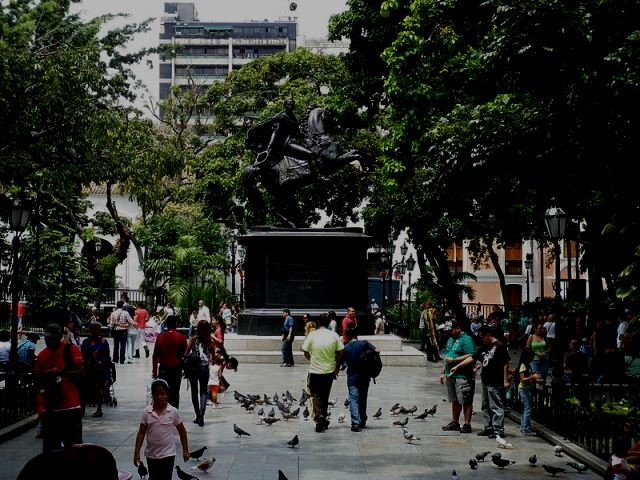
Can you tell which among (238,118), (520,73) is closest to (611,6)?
(520,73)

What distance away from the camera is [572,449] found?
446 inches

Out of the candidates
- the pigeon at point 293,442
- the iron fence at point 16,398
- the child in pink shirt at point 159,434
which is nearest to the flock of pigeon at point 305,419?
the pigeon at point 293,442

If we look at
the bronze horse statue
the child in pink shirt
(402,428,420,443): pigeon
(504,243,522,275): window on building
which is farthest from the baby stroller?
(504,243,522,275): window on building

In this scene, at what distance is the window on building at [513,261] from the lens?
58250 mm

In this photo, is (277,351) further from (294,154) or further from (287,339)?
(294,154)

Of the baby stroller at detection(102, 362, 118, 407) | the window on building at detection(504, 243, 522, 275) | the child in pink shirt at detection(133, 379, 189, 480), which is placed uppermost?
the window on building at detection(504, 243, 522, 275)

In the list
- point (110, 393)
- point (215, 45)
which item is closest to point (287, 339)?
point (110, 393)

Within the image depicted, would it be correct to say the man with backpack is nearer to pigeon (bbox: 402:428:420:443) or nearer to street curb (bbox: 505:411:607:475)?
pigeon (bbox: 402:428:420:443)

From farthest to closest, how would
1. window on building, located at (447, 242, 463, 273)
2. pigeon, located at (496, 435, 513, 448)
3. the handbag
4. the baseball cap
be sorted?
window on building, located at (447, 242, 463, 273), the handbag, pigeon, located at (496, 435, 513, 448), the baseball cap

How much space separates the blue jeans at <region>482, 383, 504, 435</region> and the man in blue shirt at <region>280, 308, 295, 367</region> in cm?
958

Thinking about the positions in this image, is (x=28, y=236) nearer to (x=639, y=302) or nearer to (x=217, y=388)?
(x=217, y=388)

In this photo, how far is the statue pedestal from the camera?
80.1 ft

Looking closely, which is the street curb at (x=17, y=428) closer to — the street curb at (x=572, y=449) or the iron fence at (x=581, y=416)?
the street curb at (x=572, y=449)

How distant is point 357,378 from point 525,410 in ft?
8.16
